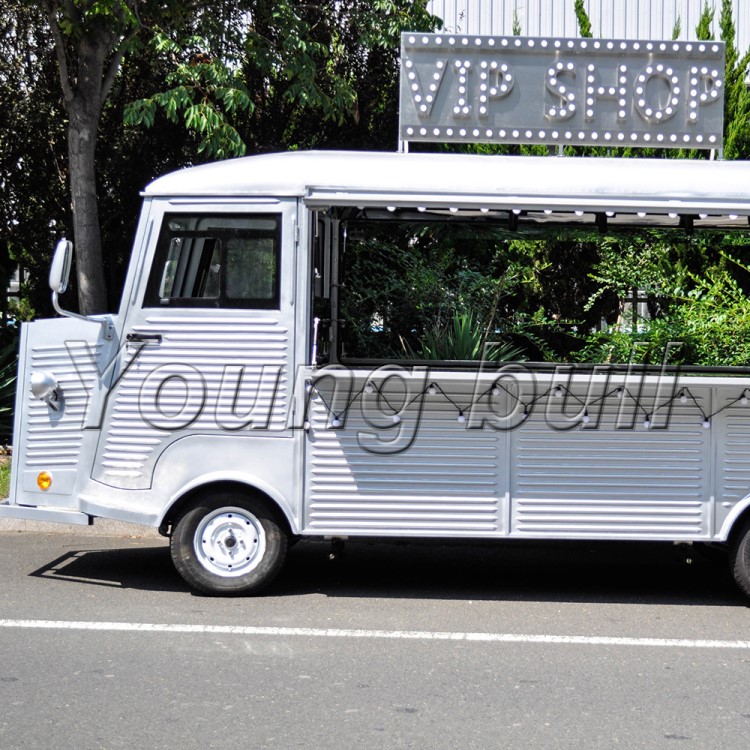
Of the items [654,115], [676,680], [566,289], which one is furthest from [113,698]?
[566,289]

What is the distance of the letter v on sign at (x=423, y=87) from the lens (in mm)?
7660

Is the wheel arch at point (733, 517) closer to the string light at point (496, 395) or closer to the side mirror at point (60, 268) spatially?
the string light at point (496, 395)

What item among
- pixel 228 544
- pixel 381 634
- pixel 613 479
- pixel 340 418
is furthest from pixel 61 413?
pixel 613 479

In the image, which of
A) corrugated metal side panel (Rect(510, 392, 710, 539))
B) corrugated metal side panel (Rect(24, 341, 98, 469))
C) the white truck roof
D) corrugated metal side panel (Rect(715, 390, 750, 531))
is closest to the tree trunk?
corrugated metal side panel (Rect(24, 341, 98, 469))

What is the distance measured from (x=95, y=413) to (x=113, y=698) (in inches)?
87.3

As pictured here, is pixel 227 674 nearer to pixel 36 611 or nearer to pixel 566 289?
pixel 36 611

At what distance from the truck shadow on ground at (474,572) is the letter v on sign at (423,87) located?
10.5 ft

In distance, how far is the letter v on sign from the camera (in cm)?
766

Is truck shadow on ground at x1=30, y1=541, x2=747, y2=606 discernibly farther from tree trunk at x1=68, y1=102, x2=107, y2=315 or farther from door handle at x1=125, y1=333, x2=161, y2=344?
tree trunk at x1=68, y1=102, x2=107, y2=315

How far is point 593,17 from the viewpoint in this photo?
14992 millimetres

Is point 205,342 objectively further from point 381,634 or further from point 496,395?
point 381,634

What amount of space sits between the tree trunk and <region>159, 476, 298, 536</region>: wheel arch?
4831 mm

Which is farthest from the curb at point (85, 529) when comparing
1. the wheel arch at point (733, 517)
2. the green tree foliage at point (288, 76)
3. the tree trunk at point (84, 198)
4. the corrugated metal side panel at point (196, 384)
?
the wheel arch at point (733, 517)

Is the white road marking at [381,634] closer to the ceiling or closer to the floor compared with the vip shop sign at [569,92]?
closer to the floor
